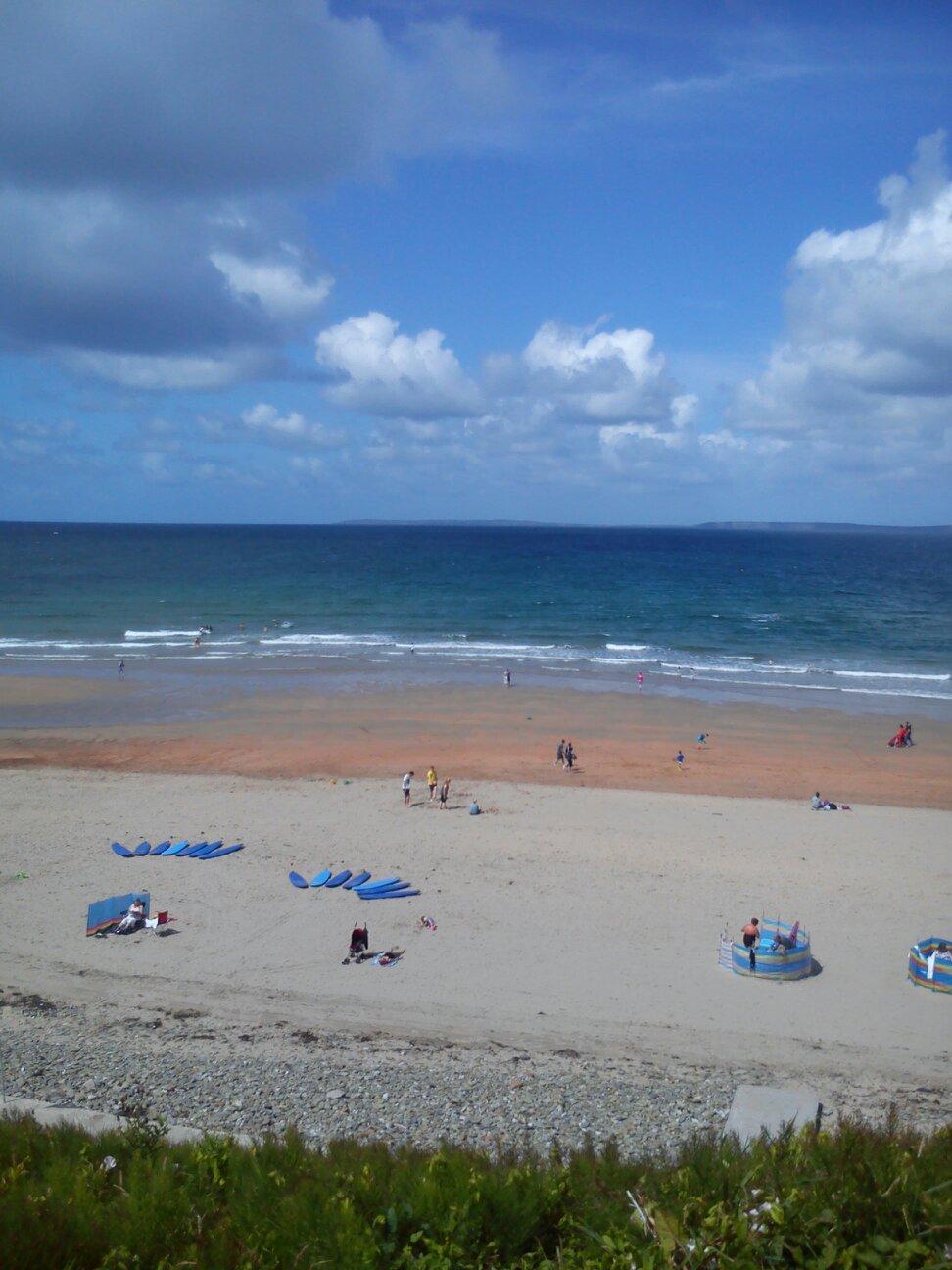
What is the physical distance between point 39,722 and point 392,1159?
30.8 metres

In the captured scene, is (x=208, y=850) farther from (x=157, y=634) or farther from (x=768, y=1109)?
(x=157, y=634)

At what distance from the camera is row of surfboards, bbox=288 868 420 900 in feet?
55.9

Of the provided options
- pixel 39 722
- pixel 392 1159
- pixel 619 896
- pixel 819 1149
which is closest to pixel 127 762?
pixel 39 722

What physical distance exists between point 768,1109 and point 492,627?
163 ft

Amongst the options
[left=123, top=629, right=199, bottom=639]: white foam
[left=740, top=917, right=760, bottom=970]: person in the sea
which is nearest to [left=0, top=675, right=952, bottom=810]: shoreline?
[left=740, top=917, right=760, bottom=970]: person in the sea

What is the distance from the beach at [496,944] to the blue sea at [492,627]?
57.0ft

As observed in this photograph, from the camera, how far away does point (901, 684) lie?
41.2m

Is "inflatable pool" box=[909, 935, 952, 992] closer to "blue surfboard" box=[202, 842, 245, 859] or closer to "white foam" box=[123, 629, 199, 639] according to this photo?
"blue surfboard" box=[202, 842, 245, 859]

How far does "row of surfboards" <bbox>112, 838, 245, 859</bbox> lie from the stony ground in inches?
266

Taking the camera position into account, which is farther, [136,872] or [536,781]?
[536,781]

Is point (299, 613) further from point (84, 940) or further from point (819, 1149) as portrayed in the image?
point (819, 1149)

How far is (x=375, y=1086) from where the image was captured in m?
10.4

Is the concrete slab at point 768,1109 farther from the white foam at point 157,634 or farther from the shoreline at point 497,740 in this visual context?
the white foam at point 157,634

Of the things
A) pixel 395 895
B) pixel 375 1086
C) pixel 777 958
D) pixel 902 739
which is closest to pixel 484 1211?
pixel 375 1086
